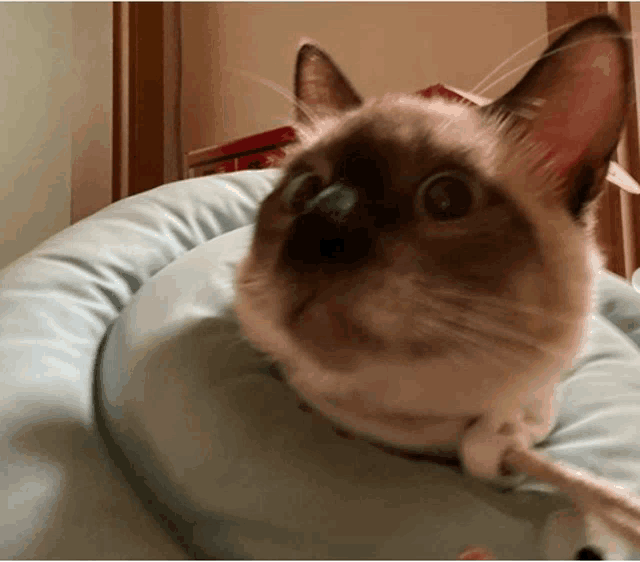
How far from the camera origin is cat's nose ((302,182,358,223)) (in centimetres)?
46

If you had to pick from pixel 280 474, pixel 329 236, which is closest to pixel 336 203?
pixel 329 236

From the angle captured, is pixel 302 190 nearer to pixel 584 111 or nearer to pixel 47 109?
pixel 584 111

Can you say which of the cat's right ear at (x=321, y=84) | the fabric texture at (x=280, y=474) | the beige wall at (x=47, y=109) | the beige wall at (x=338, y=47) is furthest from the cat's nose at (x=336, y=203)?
the beige wall at (x=47, y=109)

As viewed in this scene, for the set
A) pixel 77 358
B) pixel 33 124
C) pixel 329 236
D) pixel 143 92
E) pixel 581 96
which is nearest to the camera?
pixel 329 236

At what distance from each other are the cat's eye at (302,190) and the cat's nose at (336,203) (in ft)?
0.27

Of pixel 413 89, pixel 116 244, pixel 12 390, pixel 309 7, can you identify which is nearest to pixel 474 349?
pixel 12 390

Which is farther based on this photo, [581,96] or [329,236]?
[581,96]

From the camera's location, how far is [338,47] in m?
1.86

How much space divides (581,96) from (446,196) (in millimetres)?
201

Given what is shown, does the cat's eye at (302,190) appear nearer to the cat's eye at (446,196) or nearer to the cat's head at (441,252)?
the cat's head at (441,252)

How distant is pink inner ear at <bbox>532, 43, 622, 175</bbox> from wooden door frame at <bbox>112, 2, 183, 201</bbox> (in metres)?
1.63

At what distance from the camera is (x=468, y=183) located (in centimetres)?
51

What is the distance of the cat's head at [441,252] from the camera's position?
1.46ft

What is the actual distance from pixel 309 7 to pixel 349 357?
1.78 metres
